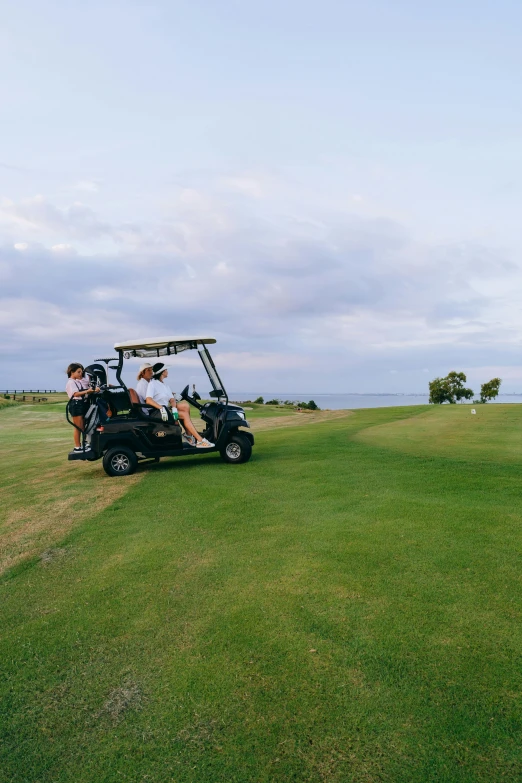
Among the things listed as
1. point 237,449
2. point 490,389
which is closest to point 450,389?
point 490,389

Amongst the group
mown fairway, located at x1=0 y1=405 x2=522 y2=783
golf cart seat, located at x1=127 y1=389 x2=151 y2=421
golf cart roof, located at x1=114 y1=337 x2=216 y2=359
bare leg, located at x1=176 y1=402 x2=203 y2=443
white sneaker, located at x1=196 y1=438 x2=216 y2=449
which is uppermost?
golf cart roof, located at x1=114 y1=337 x2=216 y2=359

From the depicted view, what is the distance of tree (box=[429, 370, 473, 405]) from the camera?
67125mm

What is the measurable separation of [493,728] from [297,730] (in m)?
1.16

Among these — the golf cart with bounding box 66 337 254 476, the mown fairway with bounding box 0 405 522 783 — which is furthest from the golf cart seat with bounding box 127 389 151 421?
the mown fairway with bounding box 0 405 522 783

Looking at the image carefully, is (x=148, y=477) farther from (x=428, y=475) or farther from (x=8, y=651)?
(x=8, y=651)

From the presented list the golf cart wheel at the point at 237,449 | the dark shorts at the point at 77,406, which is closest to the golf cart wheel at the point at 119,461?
the dark shorts at the point at 77,406

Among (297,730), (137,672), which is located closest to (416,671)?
(297,730)

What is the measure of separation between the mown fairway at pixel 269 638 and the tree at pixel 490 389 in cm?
6251

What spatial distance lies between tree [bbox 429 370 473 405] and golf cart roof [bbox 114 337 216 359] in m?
60.6

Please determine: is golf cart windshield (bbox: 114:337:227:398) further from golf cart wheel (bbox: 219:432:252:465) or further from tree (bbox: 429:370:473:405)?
tree (bbox: 429:370:473:405)

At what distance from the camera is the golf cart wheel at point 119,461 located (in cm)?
1120

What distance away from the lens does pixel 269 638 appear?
420 cm

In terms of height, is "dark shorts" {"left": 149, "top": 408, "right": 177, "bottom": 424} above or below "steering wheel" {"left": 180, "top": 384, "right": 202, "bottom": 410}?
below

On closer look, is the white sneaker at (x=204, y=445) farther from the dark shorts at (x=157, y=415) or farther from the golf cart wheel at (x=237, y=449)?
the dark shorts at (x=157, y=415)
